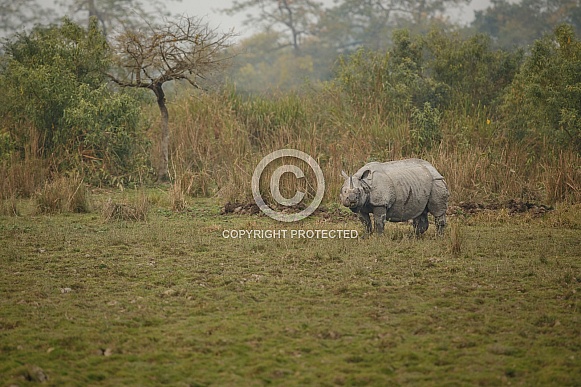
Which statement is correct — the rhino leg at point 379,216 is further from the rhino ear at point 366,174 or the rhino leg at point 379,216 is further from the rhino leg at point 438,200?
the rhino leg at point 438,200

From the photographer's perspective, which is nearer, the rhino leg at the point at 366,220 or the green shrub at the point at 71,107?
the rhino leg at the point at 366,220

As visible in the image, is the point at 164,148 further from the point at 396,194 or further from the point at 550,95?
the point at 550,95

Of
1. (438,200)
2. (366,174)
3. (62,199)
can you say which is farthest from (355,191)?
(62,199)

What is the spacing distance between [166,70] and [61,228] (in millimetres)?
5121

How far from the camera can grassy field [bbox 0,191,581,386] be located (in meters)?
5.13

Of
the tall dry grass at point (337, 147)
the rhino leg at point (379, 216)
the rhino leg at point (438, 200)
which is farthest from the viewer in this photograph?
the tall dry grass at point (337, 147)

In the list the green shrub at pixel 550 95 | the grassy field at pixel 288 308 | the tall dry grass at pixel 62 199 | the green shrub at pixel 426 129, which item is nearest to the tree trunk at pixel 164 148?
the tall dry grass at pixel 62 199

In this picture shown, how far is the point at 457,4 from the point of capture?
154ft


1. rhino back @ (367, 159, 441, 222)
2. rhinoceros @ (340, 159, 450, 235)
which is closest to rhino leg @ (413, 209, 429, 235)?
rhinoceros @ (340, 159, 450, 235)

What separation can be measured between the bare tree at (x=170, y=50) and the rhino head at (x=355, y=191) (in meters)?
5.40

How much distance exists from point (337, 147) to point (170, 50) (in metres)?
3.59

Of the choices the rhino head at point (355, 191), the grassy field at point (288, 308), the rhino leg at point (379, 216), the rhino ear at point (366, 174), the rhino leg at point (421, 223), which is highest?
the rhino ear at point (366, 174)

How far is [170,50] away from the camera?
14.4 meters

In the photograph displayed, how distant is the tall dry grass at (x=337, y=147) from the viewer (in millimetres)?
12977
